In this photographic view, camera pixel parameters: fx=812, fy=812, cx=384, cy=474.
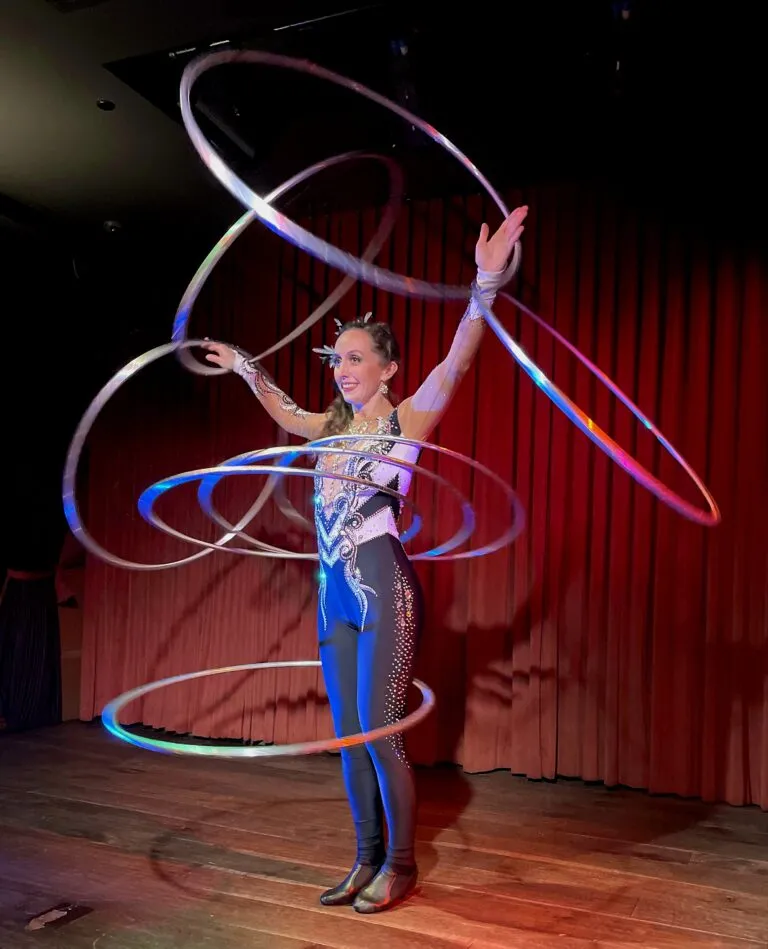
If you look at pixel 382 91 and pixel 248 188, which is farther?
pixel 382 91

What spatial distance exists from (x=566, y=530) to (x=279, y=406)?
1.82 m

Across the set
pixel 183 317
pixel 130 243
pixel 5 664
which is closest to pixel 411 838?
pixel 183 317

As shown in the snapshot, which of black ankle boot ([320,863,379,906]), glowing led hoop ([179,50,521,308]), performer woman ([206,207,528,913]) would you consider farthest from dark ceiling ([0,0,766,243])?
black ankle boot ([320,863,379,906])

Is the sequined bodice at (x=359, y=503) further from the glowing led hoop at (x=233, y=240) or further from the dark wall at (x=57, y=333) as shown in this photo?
the dark wall at (x=57, y=333)

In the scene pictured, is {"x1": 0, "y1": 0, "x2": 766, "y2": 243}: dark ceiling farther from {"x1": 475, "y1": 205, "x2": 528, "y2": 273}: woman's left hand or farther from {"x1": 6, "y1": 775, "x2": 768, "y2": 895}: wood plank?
{"x1": 6, "y1": 775, "x2": 768, "y2": 895}: wood plank

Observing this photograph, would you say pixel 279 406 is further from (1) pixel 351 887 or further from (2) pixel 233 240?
(1) pixel 351 887

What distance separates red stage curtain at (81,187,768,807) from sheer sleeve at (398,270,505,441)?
5.86 feet

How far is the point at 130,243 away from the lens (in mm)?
4977

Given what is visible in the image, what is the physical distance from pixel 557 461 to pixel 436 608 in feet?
3.15

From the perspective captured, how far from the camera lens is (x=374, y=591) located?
2.27m

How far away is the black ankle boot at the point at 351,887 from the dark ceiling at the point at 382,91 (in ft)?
9.09

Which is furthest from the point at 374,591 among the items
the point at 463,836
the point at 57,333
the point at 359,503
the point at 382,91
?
the point at 57,333

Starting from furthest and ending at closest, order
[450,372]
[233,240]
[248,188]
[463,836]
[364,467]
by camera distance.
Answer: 1. [233,240]
2. [463,836]
3. [248,188]
4. [364,467]
5. [450,372]

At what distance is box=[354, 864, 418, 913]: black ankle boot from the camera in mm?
2262
